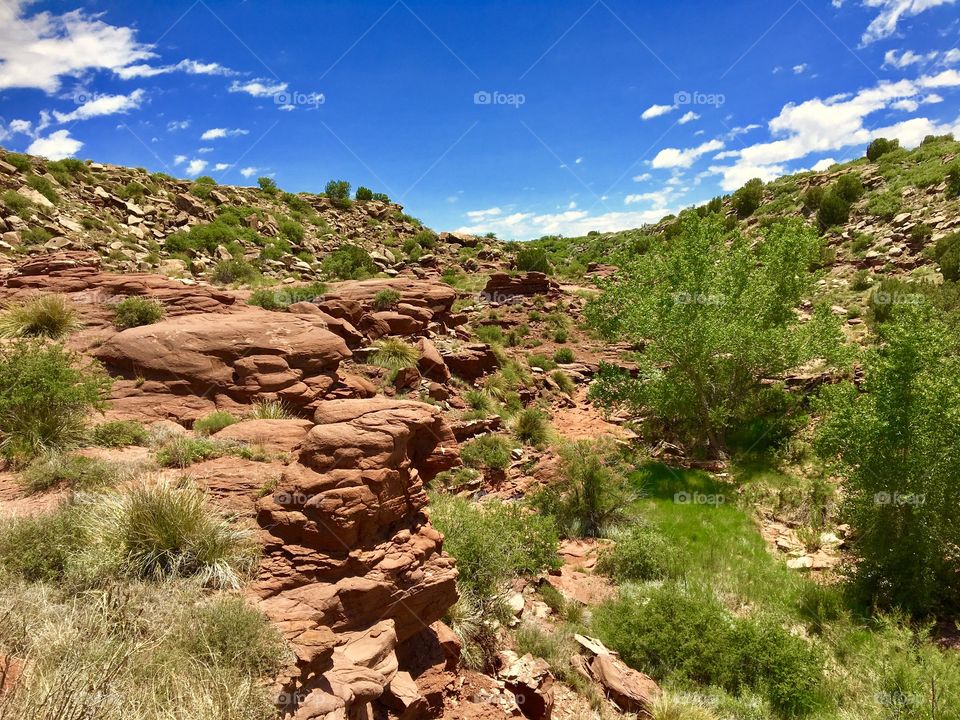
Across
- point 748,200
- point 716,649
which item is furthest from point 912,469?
point 748,200

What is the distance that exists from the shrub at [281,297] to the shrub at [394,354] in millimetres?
2628

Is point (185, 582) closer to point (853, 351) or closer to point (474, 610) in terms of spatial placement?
point (474, 610)

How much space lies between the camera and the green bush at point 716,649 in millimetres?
6285

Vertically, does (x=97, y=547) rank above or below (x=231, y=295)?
below

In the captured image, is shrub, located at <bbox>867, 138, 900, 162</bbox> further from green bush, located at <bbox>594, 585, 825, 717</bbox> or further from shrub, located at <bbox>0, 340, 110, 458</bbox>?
shrub, located at <bbox>0, 340, 110, 458</bbox>

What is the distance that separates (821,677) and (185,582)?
7819 millimetres

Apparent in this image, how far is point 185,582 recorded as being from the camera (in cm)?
419

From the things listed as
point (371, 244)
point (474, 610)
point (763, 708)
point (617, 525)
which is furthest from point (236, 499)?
point (371, 244)

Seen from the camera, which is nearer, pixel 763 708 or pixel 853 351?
pixel 763 708

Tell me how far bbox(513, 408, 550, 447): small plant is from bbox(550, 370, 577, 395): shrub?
445 cm

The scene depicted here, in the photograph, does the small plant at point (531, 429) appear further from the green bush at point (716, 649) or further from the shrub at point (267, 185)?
the shrub at point (267, 185)

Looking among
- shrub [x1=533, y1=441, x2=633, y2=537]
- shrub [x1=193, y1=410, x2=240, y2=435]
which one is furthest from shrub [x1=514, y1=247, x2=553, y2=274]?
shrub [x1=193, y1=410, x2=240, y2=435]

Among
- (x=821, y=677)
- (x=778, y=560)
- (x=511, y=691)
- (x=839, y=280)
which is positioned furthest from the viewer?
(x=839, y=280)

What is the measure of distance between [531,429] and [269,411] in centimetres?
878
